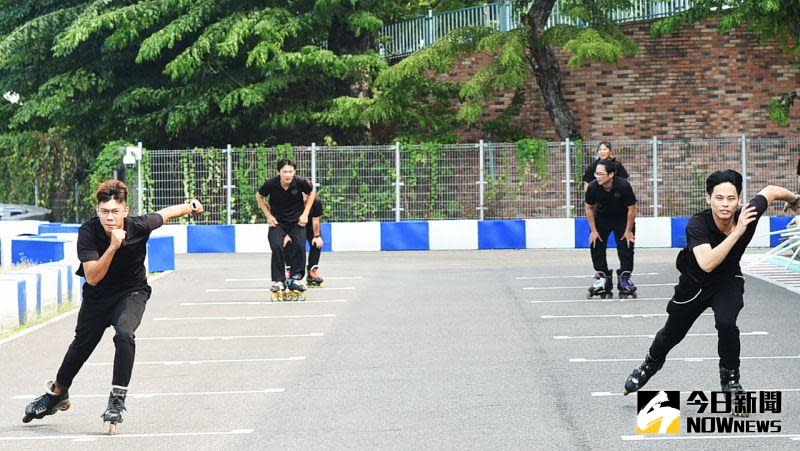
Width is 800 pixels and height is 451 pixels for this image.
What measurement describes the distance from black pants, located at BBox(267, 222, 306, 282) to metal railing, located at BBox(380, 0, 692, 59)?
14.1 m

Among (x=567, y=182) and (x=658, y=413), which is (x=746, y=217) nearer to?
(x=658, y=413)

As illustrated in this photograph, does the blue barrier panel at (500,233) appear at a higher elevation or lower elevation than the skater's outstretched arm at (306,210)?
lower

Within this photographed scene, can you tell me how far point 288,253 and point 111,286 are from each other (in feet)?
26.4

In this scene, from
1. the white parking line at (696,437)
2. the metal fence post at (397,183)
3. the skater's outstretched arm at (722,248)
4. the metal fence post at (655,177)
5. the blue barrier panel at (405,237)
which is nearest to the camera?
the white parking line at (696,437)

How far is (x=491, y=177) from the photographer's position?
91.6ft

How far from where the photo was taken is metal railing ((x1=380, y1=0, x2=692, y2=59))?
2964cm

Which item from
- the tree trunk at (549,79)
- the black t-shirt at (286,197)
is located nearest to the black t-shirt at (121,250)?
the black t-shirt at (286,197)

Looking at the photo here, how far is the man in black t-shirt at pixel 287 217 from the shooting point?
16141 millimetres

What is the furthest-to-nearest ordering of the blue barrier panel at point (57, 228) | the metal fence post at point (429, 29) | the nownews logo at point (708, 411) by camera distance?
the metal fence post at point (429, 29)
the blue barrier panel at point (57, 228)
the nownews logo at point (708, 411)

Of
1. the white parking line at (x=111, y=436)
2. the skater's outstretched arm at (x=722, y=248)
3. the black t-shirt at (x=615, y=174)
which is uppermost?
the black t-shirt at (x=615, y=174)

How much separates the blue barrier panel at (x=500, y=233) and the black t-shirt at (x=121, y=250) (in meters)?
19.0

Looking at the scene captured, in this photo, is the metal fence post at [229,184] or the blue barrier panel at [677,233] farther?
the metal fence post at [229,184]

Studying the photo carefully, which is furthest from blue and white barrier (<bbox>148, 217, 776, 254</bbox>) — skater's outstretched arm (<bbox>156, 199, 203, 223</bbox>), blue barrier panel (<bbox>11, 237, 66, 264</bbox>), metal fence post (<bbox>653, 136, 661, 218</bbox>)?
skater's outstretched arm (<bbox>156, 199, 203, 223</bbox>)

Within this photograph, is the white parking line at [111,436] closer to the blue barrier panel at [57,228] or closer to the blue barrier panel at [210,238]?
the blue barrier panel at [57,228]
